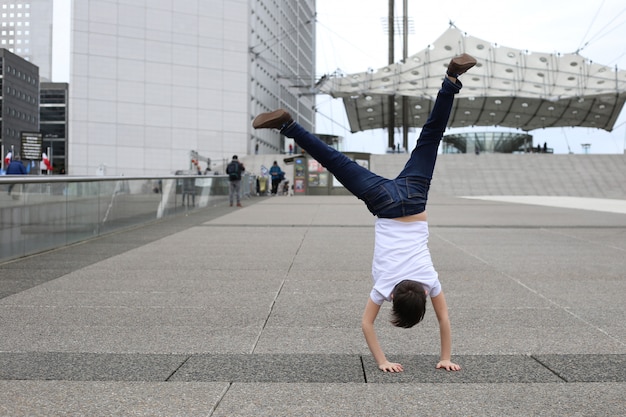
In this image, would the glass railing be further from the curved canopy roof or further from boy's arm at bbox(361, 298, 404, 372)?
the curved canopy roof

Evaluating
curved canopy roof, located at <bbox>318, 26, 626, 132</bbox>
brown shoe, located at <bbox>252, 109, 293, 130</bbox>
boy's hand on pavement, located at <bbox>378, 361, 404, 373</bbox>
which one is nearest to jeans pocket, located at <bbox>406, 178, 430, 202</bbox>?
brown shoe, located at <bbox>252, 109, 293, 130</bbox>

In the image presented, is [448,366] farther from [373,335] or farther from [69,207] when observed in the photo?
[69,207]

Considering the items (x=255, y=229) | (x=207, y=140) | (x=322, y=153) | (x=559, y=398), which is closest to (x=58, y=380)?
(x=322, y=153)

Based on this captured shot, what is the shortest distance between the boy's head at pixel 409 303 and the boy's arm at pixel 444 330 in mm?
224

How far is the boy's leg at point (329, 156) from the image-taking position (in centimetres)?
378

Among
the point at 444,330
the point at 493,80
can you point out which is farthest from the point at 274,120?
the point at 493,80

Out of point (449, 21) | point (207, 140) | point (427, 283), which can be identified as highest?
point (449, 21)

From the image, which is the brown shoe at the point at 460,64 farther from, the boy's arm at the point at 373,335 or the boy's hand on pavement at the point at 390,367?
the boy's hand on pavement at the point at 390,367

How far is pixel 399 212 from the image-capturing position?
12.3ft

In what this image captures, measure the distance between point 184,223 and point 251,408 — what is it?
1228cm

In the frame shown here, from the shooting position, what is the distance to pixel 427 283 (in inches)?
143

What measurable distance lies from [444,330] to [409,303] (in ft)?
1.30

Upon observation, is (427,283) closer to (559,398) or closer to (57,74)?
(559,398)

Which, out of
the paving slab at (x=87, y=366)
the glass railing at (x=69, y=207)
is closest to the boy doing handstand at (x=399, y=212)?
the paving slab at (x=87, y=366)
